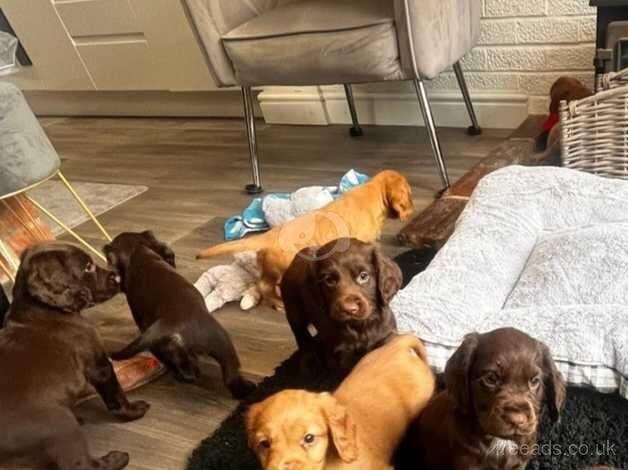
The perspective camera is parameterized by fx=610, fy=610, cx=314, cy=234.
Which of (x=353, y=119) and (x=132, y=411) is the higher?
(x=132, y=411)

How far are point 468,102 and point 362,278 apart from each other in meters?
1.53

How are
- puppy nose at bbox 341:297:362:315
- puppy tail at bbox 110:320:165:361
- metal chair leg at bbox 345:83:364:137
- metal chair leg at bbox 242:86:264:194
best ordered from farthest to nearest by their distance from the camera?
metal chair leg at bbox 345:83:364:137, metal chair leg at bbox 242:86:264:194, puppy tail at bbox 110:320:165:361, puppy nose at bbox 341:297:362:315

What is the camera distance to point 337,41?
1946mm

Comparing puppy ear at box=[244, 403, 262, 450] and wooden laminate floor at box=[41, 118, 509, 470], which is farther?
wooden laminate floor at box=[41, 118, 509, 470]

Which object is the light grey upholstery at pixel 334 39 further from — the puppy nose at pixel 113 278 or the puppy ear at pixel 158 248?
the puppy nose at pixel 113 278

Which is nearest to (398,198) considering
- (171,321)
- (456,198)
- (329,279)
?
(456,198)

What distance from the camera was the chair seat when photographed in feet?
6.27

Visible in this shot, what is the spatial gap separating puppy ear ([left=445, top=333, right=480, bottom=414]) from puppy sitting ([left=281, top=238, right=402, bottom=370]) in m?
0.29

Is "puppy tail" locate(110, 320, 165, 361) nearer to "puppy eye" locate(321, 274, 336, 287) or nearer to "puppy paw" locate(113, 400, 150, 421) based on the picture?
"puppy paw" locate(113, 400, 150, 421)

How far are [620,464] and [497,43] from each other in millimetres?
1821

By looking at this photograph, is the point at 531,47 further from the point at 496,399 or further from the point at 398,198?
the point at 496,399

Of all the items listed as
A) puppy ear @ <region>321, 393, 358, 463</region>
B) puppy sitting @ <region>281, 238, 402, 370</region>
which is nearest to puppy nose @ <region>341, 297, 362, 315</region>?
puppy sitting @ <region>281, 238, 402, 370</region>

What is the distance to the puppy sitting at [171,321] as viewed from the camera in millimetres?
1281

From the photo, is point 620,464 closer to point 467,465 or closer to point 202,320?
point 467,465
